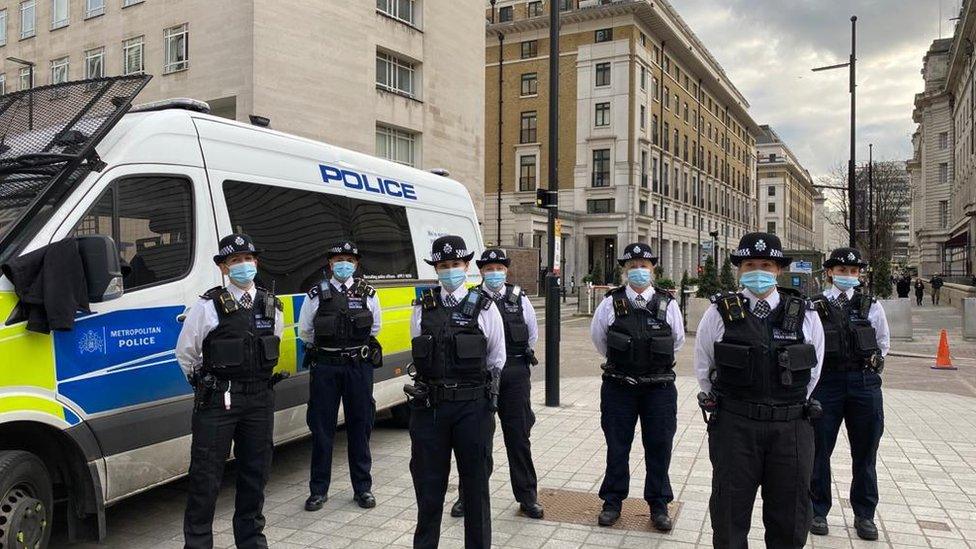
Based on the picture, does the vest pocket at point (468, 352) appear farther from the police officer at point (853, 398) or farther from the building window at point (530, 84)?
the building window at point (530, 84)

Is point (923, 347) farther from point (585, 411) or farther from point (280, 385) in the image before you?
point (280, 385)

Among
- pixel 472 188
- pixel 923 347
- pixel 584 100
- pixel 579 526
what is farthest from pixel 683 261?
pixel 579 526

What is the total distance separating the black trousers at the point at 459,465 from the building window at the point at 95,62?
3190 centimetres

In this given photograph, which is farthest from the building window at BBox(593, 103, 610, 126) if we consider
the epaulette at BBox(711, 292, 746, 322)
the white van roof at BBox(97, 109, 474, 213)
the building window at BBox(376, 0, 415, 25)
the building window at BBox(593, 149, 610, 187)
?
the epaulette at BBox(711, 292, 746, 322)

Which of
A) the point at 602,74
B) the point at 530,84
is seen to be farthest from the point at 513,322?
the point at 530,84

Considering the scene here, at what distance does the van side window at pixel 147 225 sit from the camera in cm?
449

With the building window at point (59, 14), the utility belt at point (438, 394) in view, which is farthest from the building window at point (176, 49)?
the utility belt at point (438, 394)

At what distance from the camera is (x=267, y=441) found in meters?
4.62

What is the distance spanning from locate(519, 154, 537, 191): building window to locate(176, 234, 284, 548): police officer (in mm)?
54302

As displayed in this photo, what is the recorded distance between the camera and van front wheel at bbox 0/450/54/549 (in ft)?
13.0

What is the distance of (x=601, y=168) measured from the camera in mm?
57094

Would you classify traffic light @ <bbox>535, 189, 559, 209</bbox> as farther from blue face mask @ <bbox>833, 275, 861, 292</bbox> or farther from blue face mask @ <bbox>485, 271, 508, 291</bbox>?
blue face mask @ <bbox>833, 275, 861, 292</bbox>

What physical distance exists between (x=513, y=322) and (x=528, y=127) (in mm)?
54600

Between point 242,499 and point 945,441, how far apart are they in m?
7.68
